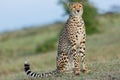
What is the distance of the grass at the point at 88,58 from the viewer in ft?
35.5

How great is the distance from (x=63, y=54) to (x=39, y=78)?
750 millimetres

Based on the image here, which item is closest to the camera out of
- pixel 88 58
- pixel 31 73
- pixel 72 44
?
pixel 72 44

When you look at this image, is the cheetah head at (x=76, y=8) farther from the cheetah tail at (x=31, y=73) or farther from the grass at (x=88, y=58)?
the cheetah tail at (x=31, y=73)

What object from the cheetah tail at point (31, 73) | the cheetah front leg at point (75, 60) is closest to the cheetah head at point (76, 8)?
the cheetah front leg at point (75, 60)

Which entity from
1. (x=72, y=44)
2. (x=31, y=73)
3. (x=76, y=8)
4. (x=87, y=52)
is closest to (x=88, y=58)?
(x=87, y=52)

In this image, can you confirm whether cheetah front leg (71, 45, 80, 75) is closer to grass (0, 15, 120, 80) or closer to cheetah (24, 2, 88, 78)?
cheetah (24, 2, 88, 78)

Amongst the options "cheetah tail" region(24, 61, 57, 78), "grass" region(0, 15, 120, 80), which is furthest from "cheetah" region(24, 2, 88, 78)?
"grass" region(0, 15, 120, 80)

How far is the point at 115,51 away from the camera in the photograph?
→ 2136 cm

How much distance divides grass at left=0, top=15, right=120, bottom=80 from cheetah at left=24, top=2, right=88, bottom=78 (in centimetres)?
22

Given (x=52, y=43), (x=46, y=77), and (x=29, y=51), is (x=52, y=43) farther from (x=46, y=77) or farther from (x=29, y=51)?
(x=46, y=77)

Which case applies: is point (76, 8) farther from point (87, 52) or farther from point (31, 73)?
point (87, 52)

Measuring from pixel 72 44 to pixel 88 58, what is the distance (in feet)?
33.2

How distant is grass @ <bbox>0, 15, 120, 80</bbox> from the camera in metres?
10.8

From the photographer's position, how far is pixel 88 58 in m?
20.8
